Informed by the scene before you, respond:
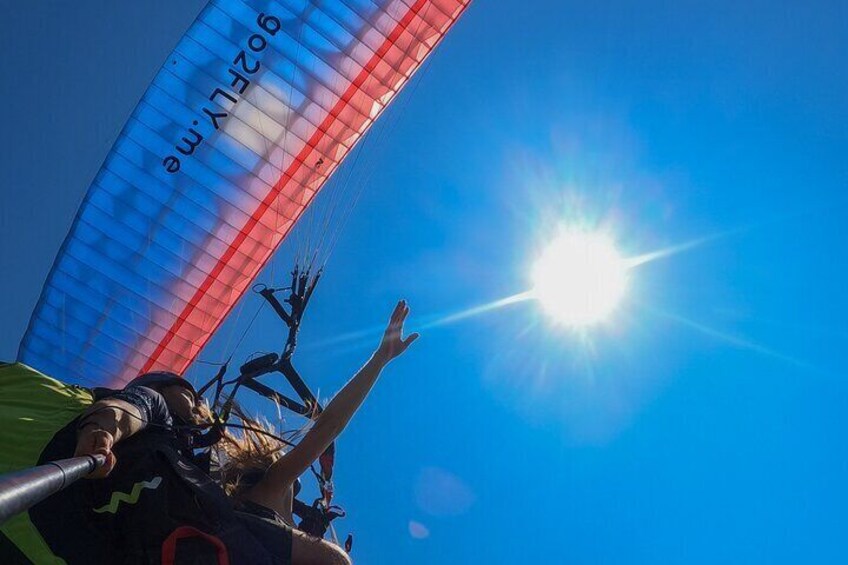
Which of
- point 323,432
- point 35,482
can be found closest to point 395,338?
point 323,432

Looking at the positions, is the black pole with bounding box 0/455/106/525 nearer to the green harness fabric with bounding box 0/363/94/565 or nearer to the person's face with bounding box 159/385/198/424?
the green harness fabric with bounding box 0/363/94/565

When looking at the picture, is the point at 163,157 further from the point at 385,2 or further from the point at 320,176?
the point at 385,2

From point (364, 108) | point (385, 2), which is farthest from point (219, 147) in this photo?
point (385, 2)

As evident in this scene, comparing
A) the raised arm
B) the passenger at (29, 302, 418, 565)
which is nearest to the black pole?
the passenger at (29, 302, 418, 565)

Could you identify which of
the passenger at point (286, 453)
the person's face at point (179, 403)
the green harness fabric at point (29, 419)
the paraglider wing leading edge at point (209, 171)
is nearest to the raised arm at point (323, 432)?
the passenger at point (286, 453)

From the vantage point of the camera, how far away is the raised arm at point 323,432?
3586mm

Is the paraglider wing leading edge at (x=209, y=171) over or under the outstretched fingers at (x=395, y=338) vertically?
over

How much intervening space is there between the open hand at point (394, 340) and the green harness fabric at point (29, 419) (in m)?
1.54

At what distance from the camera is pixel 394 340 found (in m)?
4.05

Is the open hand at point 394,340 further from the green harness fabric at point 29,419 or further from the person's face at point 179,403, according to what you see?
the green harness fabric at point 29,419

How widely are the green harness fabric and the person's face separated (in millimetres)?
467

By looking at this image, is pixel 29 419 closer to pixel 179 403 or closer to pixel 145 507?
pixel 145 507

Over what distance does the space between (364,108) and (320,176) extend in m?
0.83

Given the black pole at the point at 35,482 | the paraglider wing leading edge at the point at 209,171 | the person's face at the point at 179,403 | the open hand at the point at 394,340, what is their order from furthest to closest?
the paraglider wing leading edge at the point at 209,171, the open hand at the point at 394,340, the person's face at the point at 179,403, the black pole at the point at 35,482
